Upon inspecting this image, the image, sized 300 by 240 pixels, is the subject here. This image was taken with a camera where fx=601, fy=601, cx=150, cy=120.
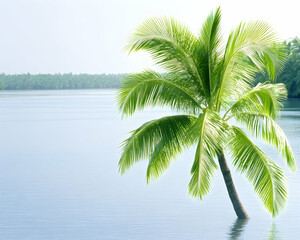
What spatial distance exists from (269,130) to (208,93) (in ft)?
5.39

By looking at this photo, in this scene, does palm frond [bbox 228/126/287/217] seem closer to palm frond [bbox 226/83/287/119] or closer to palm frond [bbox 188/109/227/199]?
palm frond [bbox 226/83/287/119]

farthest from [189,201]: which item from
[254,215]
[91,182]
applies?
[91,182]

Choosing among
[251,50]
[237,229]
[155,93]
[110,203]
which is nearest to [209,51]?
[251,50]

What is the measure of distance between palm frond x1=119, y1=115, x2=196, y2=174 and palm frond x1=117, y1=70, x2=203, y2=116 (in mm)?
421

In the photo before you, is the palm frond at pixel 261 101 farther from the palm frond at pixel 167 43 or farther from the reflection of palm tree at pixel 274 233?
the reflection of palm tree at pixel 274 233

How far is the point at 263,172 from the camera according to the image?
45.1 feet

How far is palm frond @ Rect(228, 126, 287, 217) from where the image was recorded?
13.7m

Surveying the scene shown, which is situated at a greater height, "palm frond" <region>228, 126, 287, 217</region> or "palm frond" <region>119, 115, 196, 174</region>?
"palm frond" <region>119, 115, 196, 174</region>

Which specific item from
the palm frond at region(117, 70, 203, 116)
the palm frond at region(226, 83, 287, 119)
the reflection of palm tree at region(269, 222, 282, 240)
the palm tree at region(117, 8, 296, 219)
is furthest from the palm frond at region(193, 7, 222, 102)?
the reflection of palm tree at region(269, 222, 282, 240)

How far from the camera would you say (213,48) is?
13.9 m

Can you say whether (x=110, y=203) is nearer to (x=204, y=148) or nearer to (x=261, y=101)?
(x=261, y=101)

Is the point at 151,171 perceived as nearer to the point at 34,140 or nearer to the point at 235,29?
the point at 235,29

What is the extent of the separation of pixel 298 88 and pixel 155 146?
3195 inches

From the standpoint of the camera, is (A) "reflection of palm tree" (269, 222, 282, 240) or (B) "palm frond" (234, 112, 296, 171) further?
(A) "reflection of palm tree" (269, 222, 282, 240)
